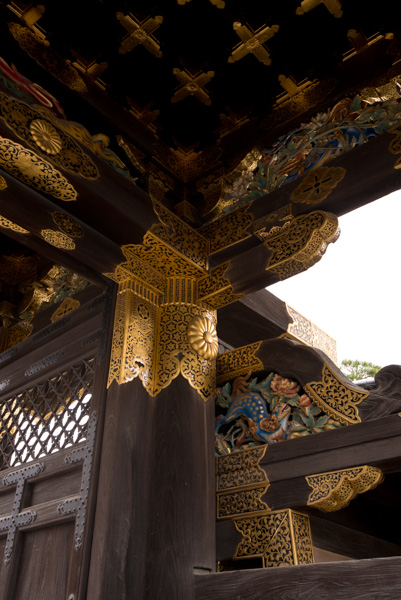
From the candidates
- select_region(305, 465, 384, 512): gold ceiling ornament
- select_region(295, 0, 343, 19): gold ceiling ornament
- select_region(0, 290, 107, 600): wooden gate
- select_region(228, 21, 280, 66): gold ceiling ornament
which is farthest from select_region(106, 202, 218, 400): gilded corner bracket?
select_region(295, 0, 343, 19): gold ceiling ornament

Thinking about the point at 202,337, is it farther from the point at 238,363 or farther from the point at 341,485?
the point at 341,485

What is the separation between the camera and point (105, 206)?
2.93 meters

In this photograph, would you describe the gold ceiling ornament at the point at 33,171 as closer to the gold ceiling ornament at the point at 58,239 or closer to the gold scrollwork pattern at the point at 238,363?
the gold ceiling ornament at the point at 58,239

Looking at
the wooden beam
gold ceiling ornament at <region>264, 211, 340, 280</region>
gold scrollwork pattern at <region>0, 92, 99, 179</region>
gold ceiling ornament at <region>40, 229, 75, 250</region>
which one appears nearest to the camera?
the wooden beam

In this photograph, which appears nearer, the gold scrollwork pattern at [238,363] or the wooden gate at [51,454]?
the wooden gate at [51,454]

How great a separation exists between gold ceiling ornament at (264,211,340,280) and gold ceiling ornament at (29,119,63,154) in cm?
128

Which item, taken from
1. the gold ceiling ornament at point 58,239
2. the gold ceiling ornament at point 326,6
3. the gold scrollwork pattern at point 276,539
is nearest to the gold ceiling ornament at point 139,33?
the gold ceiling ornament at point 326,6

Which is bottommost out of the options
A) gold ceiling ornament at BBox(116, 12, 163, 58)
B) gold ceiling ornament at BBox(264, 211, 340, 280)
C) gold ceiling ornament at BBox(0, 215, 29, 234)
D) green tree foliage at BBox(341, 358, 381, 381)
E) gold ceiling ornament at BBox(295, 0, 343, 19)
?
gold ceiling ornament at BBox(264, 211, 340, 280)

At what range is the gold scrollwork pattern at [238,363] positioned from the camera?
3.13 metres

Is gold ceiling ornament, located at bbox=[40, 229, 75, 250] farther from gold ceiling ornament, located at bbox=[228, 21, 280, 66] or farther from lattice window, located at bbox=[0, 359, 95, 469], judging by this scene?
gold ceiling ornament, located at bbox=[228, 21, 280, 66]

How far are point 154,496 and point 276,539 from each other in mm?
628

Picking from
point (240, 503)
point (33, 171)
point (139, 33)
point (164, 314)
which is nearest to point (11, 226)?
point (33, 171)

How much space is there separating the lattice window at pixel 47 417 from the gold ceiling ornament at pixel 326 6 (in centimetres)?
239

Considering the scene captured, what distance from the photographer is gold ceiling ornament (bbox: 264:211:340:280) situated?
2902mm
